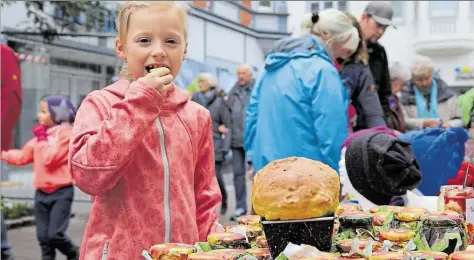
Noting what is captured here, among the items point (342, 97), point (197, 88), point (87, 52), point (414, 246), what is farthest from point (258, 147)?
point (87, 52)

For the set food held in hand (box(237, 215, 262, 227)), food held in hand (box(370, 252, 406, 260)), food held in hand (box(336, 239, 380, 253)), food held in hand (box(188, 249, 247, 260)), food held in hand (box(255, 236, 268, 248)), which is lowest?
food held in hand (box(237, 215, 262, 227))

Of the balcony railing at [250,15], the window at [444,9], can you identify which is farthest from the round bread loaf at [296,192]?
the window at [444,9]

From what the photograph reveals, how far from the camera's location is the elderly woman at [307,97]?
148 inches

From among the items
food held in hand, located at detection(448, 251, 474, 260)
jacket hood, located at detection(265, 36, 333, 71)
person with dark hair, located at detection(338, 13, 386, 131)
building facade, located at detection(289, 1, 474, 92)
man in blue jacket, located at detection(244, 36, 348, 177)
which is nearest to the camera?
food held in hand, located at detection(448, 251, 474, 260)

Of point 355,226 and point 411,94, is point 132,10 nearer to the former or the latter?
point 355,226

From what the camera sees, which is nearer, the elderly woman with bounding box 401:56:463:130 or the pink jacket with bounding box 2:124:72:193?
the pink jacket with bounding box 2:124:72:193

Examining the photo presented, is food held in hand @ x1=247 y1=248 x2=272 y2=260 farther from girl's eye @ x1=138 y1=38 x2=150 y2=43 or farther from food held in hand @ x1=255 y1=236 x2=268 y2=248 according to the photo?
girl's eye @ x1=138 y1=38 x2=150 y2=43

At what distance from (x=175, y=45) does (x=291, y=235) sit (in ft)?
2.92

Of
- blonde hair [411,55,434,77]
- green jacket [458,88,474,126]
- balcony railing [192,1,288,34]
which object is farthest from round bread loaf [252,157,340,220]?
blonde hair [411,55,434,77]

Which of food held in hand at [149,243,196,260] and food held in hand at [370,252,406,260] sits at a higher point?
Answer: food held in hand at [370,252,406,260]

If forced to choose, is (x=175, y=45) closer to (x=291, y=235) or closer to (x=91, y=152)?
(x=91, y=152)

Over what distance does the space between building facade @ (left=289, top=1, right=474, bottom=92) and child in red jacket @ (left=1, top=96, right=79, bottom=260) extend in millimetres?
2285

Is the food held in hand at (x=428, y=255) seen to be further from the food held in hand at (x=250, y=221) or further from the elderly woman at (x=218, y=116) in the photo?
the elderly woman at (x=218, y=116)

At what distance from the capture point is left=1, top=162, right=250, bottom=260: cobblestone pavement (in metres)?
6.77
